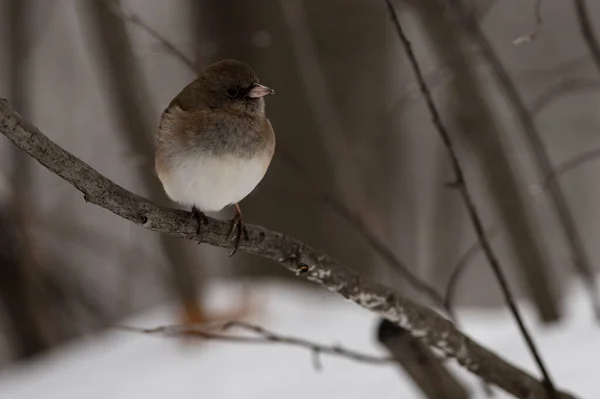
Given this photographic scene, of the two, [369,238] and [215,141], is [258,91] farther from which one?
[369,238]

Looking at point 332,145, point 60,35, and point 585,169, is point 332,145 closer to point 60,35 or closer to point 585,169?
point 60,35

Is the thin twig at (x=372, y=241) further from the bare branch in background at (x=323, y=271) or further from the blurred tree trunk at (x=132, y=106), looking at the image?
the blurred tree trunk at (x=132, y=106)

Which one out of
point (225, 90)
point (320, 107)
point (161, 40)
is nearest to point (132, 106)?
point (320, 107)

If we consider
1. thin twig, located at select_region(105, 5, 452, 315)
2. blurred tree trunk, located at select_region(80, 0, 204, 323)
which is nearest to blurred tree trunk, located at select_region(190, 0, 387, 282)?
blurred tree trunk, located at select_region(80, 0, 204, 323)

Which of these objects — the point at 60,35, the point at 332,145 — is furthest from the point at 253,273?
the point at 60,35

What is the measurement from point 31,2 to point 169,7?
3846 millimetres

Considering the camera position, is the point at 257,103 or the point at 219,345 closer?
the point at 257,103

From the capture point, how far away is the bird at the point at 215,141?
1646 mm

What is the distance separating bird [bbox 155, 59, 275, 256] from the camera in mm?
1646

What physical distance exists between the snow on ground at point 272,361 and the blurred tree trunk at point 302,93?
70 centimetres

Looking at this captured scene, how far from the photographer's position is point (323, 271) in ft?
5.14

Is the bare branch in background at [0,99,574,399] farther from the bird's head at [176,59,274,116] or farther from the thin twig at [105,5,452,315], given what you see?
the bird's head at [176,59,274,116]

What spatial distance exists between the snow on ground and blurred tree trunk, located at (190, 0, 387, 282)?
0.70 metres

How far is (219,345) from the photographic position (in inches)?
116
